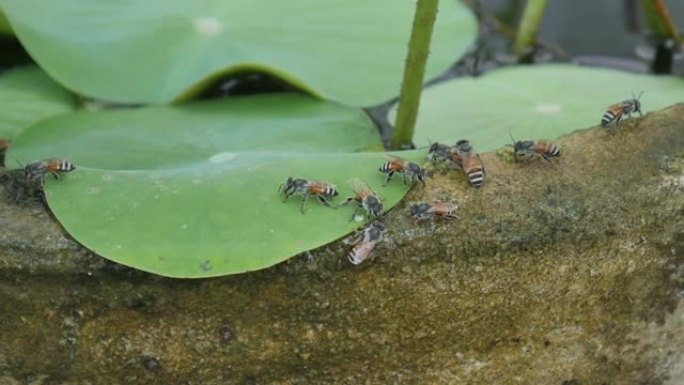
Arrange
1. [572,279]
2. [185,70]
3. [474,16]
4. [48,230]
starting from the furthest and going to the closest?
1. [474,16]
2. [185,70]
3. [572,279]
4. [48,230]

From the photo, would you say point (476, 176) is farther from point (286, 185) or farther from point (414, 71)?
point (414, 71)

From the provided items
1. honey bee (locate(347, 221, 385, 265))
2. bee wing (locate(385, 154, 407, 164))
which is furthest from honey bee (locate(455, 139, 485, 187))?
honey bee (locate(347, 221, 385, 265))

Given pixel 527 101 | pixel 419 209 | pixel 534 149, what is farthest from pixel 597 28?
pixel 419 209

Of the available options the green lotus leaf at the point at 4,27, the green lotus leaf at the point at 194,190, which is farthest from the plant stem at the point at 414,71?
the green lotus leaf at the point at 4,27

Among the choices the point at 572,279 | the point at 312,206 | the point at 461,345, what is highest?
the point at 312,206

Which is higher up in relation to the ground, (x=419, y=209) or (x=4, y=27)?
(x=419, y=209)

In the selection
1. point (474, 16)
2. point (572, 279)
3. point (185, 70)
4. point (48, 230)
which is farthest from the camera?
point (474, 16)

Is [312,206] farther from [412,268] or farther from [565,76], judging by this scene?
[565,76]

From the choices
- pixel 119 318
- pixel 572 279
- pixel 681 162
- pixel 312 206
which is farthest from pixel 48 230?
pixel 681 162
